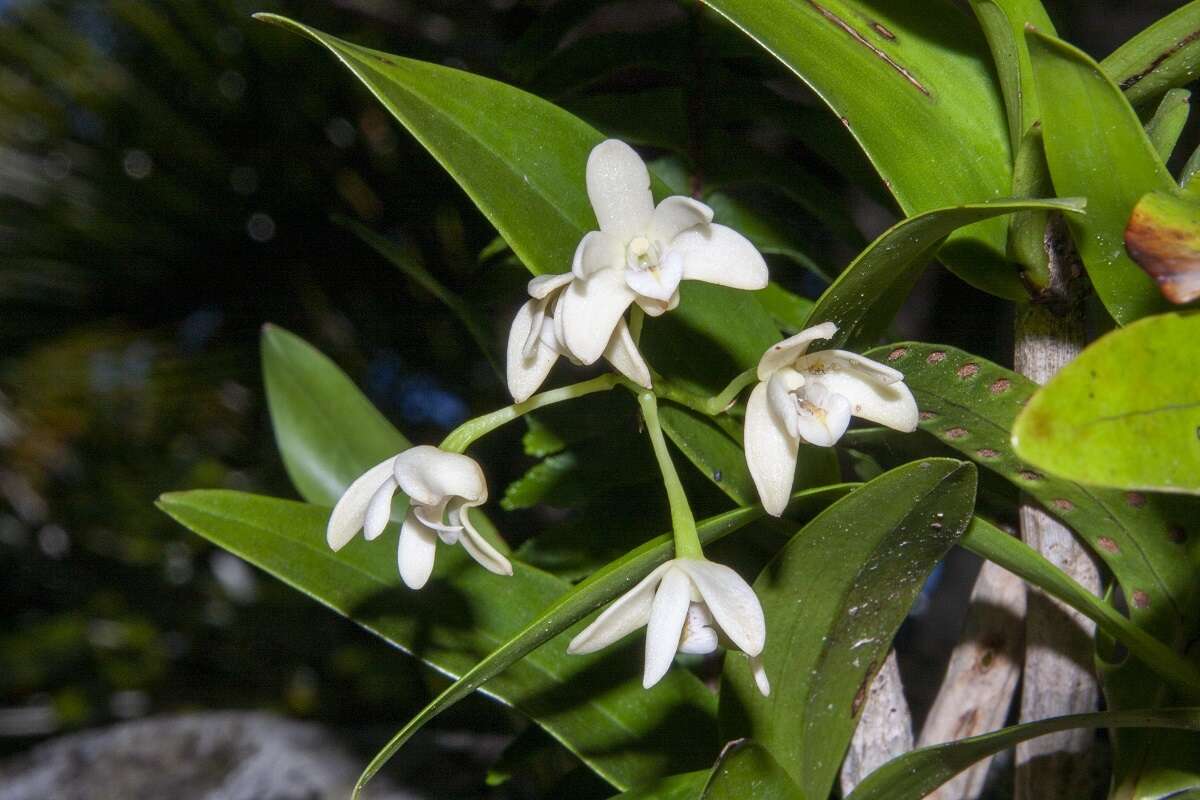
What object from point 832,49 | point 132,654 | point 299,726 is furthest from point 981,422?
point 132,654

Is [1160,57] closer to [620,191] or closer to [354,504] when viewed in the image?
[620,191]

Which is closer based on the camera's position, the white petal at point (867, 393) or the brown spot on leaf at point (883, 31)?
the white petal at point (867, 393)

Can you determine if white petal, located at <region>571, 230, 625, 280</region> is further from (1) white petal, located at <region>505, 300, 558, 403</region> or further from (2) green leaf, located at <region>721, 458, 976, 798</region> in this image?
(2) green leaf, located at <region>721, 458, 976, 798</region>

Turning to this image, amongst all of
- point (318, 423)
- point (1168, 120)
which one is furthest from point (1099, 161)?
point (318, 423)

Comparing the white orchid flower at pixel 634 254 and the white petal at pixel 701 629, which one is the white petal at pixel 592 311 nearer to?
the white orchid flower at pixel 634 254

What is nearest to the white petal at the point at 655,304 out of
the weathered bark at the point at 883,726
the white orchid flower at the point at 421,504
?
the white orchid flower at the point at 421,504

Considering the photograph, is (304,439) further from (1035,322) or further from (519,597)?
(1035,322)

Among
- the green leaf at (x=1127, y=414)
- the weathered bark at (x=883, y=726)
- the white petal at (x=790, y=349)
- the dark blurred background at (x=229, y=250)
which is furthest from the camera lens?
the dark blurred background at (x=229, y=250)
